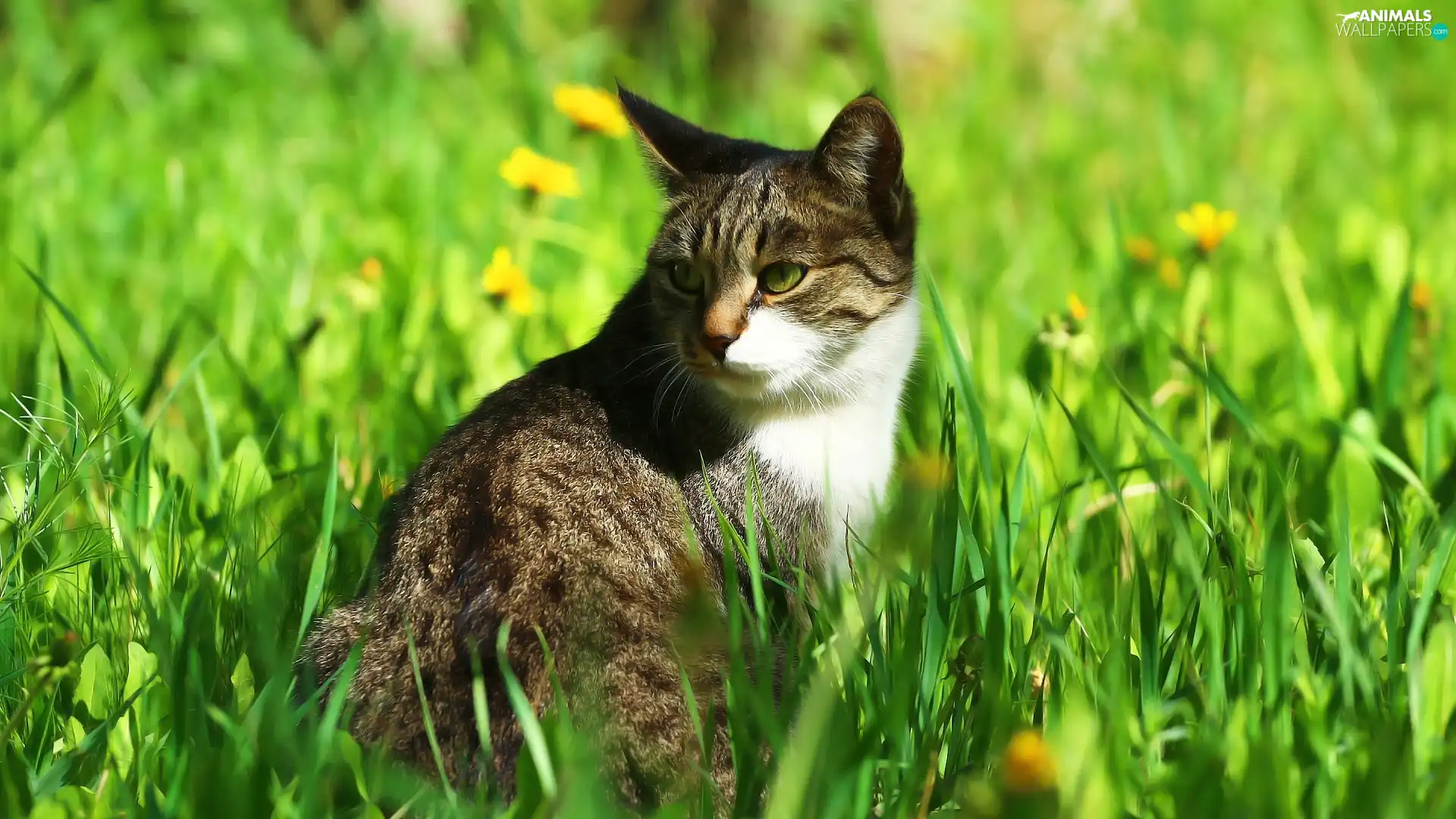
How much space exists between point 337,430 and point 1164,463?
2.05 m

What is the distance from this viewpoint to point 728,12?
6828 mm

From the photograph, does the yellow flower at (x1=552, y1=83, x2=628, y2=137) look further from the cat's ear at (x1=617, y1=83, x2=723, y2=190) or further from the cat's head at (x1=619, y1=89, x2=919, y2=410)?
the cat's head at (x1=619, y1=89, x2=919, y2=410)

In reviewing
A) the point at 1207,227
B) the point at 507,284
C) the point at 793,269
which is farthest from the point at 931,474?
the point at 1207,227

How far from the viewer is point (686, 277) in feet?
9.16

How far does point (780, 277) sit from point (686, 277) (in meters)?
0.21

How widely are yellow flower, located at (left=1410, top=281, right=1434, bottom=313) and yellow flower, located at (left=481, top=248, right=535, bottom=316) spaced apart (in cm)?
241

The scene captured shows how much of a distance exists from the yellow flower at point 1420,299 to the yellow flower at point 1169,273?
701 millimetres

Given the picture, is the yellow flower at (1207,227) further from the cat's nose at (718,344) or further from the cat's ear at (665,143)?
the cat's nose at (718,344)

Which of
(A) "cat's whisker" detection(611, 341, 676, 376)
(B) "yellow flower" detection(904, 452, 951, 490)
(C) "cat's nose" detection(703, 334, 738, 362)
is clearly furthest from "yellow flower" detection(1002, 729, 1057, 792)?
(A) "cat's whisker" detection(611, 341, 676, 376)

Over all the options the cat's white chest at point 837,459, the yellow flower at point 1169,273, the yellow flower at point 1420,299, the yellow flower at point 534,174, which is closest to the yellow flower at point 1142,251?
the yellow flower at point 1169,273

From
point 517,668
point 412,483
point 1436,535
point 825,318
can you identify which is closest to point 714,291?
point 825,318

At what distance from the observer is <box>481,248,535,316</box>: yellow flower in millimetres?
3531

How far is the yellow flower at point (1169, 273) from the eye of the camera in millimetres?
4180

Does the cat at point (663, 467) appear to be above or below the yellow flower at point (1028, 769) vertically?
above
